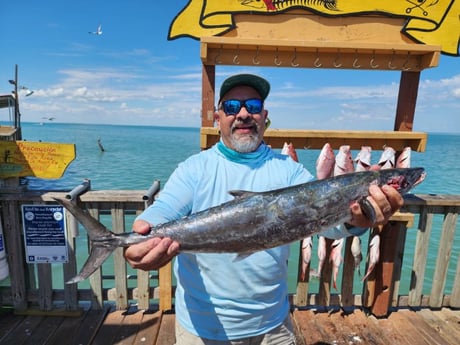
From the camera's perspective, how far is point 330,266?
3.88m

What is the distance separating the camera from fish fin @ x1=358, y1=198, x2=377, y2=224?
194cm

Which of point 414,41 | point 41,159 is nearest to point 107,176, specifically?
point 41,159

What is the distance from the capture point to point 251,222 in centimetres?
192

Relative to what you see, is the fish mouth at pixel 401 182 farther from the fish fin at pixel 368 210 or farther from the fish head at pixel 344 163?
the fish head at pixel 344 163

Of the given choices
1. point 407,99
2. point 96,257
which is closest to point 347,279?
point 407,99

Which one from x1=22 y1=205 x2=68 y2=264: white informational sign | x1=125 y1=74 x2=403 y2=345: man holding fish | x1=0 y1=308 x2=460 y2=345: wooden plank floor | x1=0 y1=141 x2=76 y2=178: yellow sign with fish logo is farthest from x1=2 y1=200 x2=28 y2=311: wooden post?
x1=125 y1=74 x2=403 y2=345: man holding fish

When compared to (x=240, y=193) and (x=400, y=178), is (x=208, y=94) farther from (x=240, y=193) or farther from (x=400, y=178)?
(x=400, y=178)

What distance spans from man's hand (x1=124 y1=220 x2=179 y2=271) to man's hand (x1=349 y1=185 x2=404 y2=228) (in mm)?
1207

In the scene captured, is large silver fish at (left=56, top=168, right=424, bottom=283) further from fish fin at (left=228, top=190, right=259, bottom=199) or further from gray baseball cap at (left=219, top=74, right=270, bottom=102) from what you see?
gray baseball cap at (left=219, top=74, right=270, bottom=102)

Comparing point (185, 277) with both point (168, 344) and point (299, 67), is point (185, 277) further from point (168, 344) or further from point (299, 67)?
point (299, 67)

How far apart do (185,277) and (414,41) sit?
3839mm

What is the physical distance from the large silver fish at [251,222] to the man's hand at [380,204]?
0.04 m

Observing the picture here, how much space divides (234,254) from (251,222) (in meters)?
0.29

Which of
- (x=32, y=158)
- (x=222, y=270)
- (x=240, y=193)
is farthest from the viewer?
(x=32, y=158)
